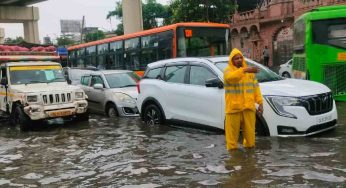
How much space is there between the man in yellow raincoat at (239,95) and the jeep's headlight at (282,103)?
0.59 meters

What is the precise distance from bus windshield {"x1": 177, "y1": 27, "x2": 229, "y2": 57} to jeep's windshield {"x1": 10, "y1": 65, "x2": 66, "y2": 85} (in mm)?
4988

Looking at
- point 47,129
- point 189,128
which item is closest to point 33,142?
point 47,129

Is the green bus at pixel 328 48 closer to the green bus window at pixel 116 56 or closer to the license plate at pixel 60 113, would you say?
the license plate at pixel 60 113

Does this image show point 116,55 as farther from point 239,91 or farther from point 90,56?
point 239,91

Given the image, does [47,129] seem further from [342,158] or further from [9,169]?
[342,158]

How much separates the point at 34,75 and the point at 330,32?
8.42 metres

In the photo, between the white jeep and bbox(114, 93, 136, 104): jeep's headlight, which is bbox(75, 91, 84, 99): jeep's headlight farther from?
bbox(114, 93, 136, 104): jeep's headlight

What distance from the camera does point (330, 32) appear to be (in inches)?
475

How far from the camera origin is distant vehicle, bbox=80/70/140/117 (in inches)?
492

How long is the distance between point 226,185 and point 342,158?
2101mm

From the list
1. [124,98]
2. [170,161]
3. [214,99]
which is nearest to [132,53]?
[124,98]

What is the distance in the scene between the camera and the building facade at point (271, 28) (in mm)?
34000

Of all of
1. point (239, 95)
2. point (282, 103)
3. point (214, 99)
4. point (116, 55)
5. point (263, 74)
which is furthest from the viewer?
point (116, 55)

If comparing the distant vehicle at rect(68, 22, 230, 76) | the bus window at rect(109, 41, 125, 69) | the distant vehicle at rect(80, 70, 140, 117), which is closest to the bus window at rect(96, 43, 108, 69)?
the distant vehicle at rect(68, 22, 230, 76)
